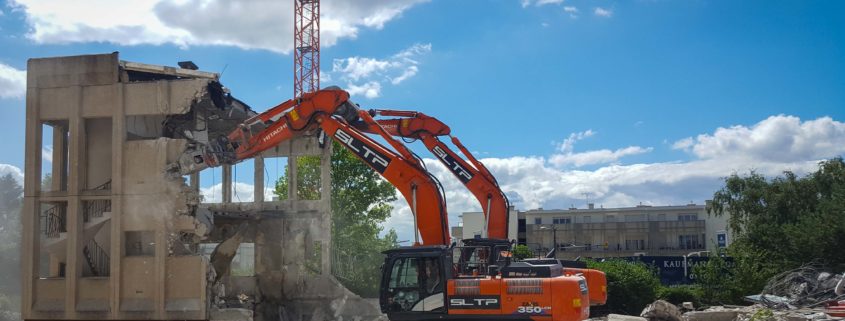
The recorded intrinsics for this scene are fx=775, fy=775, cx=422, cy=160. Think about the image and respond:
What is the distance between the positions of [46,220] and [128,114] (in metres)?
3.58

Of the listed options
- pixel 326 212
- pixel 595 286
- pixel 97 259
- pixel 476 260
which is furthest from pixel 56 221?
pixel 595 286

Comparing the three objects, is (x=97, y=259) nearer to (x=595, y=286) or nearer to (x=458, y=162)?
(x=458, y=162)

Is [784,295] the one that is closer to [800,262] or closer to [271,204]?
[800,262]

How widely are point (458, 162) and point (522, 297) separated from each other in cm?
547

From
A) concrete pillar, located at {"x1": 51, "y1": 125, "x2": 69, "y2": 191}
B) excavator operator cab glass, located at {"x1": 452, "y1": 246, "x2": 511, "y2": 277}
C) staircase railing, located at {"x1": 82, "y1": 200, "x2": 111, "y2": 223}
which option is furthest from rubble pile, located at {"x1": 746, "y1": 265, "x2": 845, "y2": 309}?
concrete pillar, located at {"x1": 51, "y1": 125, "x2": 69, "y2": 191}

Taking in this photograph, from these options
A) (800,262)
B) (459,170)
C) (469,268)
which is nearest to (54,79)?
(459,170)

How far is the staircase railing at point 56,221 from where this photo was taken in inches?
750

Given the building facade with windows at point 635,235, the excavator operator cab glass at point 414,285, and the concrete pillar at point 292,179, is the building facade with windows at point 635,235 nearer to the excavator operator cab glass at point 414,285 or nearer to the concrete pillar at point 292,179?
the concrete pillar at point 292,179

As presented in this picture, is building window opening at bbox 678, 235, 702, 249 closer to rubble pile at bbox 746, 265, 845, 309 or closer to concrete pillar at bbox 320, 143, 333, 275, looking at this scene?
rubble pile at bbox 746, 265, 845, 309

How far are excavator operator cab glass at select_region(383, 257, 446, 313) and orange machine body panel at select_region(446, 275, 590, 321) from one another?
0.31m

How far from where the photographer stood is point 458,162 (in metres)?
18.9

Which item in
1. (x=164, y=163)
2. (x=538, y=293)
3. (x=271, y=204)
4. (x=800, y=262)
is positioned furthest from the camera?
(x=800, y=262)

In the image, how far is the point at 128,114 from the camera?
18.5 metres

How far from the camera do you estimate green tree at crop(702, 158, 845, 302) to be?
93.0ft
